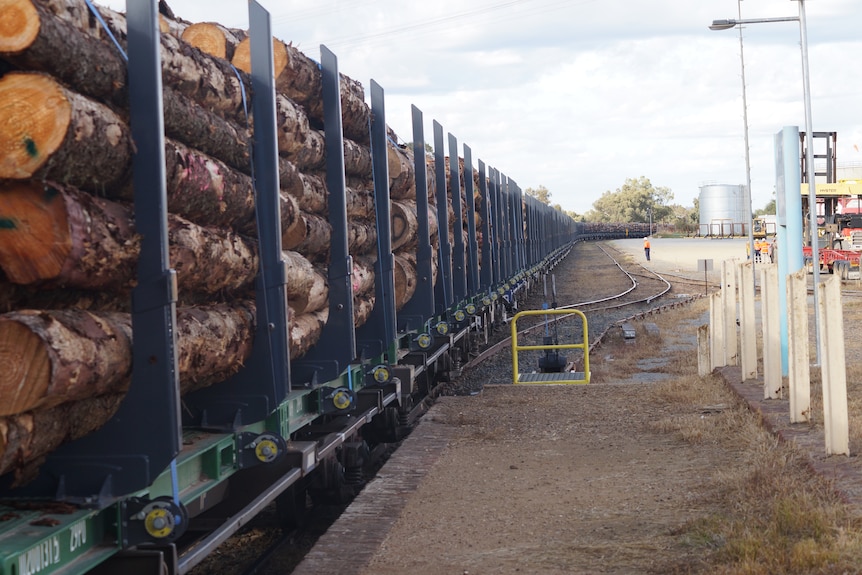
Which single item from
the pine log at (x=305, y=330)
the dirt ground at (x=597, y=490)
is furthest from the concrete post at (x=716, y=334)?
the pine log at (x=305, y=330)

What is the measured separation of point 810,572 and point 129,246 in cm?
370

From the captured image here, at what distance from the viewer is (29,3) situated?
3.91 metres

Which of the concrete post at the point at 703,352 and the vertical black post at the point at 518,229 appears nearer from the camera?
the concrete post at the point at 703,352

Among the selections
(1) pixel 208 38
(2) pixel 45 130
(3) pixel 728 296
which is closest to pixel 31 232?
(2) pixel 45 130

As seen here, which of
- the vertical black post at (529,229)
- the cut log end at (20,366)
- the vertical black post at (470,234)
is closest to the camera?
the cut log end at (20,366)

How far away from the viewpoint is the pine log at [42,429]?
149 inches

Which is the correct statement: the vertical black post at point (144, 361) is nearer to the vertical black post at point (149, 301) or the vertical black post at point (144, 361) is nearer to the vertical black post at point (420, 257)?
the vertical black post at point (149, 301)

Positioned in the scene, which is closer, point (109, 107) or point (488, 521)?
point (109, 107)

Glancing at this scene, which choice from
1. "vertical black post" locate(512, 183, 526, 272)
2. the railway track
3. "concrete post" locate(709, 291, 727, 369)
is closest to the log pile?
the railway track

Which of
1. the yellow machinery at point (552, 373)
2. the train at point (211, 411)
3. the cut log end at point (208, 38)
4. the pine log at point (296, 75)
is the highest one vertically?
the cut log end at point (208, 38)

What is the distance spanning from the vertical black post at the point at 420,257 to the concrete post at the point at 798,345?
3632 mm

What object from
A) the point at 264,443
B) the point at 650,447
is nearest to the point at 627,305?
the point at 650,447

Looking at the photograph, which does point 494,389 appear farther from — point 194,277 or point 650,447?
point 194,277

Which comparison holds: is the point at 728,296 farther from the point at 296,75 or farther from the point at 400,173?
the point at 296,75
